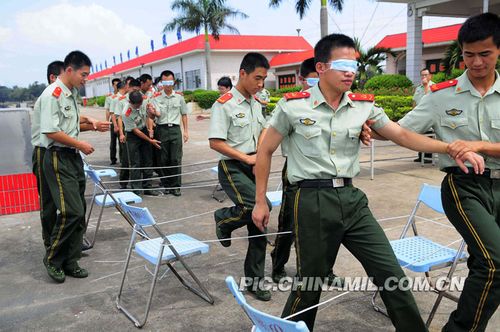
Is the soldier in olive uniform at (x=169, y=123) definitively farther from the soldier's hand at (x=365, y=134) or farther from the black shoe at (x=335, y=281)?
the soldier's hand at (x=365, y=134)

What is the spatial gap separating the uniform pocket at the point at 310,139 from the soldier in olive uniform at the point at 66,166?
7.27 ft

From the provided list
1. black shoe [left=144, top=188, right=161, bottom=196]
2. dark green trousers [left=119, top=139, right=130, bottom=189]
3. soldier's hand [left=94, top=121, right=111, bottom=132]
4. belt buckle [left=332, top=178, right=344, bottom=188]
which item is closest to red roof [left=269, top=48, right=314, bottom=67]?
dark green trousers [left=119, top=139, right=130, bottom=189]

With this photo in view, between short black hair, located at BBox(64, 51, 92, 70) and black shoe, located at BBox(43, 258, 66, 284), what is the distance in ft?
5.81

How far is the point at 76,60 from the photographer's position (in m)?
4.00

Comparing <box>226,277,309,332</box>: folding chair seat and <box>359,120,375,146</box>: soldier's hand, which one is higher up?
<box>359,120,375,146</box>: soldier's hand

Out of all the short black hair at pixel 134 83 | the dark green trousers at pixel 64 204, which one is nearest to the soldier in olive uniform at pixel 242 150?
the dark green trousers at pixel 64 204

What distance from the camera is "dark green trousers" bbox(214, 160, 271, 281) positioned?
138 inches

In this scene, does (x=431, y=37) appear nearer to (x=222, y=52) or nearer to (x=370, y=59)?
(x=370, y=59)

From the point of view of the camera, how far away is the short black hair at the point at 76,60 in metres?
3.99

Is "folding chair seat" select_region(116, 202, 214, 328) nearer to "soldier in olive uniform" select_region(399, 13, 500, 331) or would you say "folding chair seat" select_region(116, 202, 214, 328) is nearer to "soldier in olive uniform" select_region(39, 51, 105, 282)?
"soldier in olive uniform" select_region(39, 51, 105, 282)

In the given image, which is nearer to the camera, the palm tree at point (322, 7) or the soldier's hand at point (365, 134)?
the soldier's hand at point (365, 134)

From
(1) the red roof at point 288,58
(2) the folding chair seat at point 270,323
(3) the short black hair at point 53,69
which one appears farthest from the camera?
(1) the red roof at point 288,58

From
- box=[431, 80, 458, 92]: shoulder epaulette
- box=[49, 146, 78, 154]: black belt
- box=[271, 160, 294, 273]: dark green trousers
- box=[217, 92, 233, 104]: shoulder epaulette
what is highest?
box=[431, 80, 458, 92]: shoulder epaulette

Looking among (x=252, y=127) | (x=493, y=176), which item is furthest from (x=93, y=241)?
(x=493, y=176)
